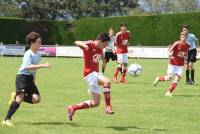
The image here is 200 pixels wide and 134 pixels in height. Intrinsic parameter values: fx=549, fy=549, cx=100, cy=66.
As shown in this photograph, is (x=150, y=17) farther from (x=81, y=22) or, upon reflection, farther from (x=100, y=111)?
(x=100, y=111)

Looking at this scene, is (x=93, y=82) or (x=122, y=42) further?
(x=122, y=42)

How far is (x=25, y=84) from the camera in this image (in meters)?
10.2

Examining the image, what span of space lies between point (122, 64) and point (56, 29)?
3763 cm

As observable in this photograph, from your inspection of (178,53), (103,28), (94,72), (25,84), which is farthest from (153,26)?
(25,84)

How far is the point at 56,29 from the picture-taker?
5797 centimetres

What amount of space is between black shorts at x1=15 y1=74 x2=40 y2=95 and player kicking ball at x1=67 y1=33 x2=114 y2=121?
0.95m

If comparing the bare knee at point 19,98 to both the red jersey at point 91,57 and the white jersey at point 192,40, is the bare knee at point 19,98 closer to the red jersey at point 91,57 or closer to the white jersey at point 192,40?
the red jersey at point 91,57

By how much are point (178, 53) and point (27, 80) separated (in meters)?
6.75

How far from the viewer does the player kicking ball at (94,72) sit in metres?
10.5

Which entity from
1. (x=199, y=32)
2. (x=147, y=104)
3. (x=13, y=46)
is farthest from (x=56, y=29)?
(x=147, y=104)

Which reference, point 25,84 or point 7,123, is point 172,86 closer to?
point 25,84

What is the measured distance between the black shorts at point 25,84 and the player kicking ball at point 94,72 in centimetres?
95

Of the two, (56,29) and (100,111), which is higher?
(100,111)

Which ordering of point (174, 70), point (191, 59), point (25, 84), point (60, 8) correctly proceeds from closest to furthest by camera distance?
point (25, 84) → point (174, 70) → point (191, 59) → point (60, 8)
